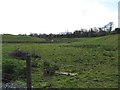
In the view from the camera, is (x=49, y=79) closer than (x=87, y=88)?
No

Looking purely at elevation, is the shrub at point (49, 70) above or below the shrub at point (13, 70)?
below

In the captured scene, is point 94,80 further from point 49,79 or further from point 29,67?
point 29,67

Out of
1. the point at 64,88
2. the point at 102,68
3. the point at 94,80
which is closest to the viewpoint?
the point at 64,88

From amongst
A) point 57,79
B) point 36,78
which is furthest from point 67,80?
point 36,78

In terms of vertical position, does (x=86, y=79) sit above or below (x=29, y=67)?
below

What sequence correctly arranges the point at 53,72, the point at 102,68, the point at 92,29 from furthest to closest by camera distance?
the point at 92,29 → the point at 102,68 → the point at 53,72

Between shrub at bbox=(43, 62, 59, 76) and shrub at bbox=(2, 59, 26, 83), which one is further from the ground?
shrub at bbox=(2, 59, 26, 83)

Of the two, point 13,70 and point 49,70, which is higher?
point 13,70

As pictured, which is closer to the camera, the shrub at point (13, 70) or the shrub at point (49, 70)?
the shrub at point (13, 70)

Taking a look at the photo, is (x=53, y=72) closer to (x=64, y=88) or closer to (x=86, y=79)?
(x=86, y=79)

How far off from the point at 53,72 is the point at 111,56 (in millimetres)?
5260

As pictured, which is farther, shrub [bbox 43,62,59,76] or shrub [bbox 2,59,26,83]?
shrub [bbox 43,62,59,76]

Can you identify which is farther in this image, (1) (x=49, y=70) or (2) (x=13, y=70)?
(1) (x=49, y=70)

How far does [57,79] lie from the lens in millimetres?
9797
